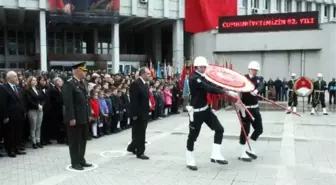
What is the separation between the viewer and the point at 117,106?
1158 centimetres

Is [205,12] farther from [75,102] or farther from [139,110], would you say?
[75,102]

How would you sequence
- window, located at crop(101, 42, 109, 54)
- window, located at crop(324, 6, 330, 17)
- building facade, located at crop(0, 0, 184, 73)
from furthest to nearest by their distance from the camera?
window, located at crop(324, 6, 330, 17), window, located at crop(101, 42, 109, 54), building facade, located at crop(0, 0, 184, 73)

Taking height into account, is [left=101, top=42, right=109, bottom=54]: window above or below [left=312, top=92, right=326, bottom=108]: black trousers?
above

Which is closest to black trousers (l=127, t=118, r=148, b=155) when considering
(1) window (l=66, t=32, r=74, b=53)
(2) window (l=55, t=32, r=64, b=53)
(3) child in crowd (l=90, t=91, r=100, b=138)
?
(3) child in crowd (l=90, t=91, r=100, b=138)

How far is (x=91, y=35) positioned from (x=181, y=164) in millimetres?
34474

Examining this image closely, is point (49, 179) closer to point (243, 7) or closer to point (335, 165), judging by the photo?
point (335, 165)

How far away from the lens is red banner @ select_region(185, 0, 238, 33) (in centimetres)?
3064

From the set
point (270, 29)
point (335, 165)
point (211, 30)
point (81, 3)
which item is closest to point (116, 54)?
point (81, 3)

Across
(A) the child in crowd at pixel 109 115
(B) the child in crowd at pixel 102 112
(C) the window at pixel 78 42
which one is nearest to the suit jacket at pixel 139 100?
(B) the child in crowd at pixel 102 112

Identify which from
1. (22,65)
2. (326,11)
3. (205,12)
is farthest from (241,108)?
(326,11)

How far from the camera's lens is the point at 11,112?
8.15m

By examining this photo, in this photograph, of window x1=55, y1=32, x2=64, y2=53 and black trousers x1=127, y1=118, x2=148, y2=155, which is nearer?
black trousers x1=127, y1=118, x2=148, y2=155

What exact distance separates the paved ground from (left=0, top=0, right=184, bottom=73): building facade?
21871mm

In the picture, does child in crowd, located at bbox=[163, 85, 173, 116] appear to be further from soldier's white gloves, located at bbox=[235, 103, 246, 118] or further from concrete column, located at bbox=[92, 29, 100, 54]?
concrete column, located at bbox=[92, 29, 100, 54]
